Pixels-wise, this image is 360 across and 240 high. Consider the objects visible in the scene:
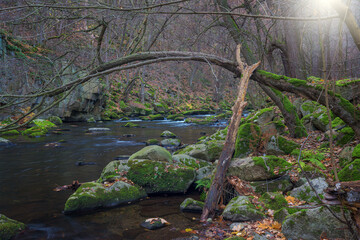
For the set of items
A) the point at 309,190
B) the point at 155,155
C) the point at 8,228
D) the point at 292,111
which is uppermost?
the point at 292,111

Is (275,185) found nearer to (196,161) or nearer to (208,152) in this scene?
(196,161)

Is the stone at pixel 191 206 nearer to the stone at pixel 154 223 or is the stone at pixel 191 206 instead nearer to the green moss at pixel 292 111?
the stone at pixel 154 223

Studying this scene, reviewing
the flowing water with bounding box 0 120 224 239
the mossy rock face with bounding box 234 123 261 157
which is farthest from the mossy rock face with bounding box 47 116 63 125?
the mossy rock face with bounding box 234 123 261 157

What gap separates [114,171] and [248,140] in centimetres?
388

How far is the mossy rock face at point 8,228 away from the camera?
4.51m

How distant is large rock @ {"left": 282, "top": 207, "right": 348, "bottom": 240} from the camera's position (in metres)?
3.50

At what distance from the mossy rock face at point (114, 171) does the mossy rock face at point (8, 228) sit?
7.90 feet

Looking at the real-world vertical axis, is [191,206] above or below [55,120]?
below

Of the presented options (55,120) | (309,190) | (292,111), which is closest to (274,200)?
(309,190)

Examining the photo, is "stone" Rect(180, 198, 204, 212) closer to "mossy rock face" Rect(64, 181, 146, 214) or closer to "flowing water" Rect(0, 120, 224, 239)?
"flowing water" Rect(0, 120, 224, 239)

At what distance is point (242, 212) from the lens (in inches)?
186

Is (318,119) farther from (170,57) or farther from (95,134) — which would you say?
(95,134)

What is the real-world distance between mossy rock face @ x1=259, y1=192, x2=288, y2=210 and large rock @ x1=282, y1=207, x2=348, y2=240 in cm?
90

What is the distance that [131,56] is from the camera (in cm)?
585
